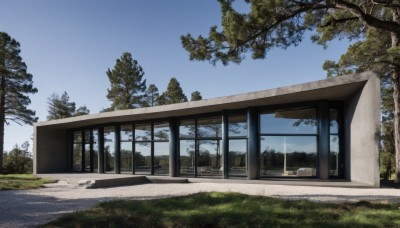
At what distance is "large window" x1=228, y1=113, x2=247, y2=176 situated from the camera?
43.2 feet

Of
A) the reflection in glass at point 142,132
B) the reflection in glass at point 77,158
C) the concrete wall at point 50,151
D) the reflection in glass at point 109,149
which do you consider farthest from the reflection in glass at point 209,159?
the concrete wall at point 50,151

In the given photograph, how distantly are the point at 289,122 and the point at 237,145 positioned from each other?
2408mm

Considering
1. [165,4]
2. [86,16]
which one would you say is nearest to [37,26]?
[86,16]

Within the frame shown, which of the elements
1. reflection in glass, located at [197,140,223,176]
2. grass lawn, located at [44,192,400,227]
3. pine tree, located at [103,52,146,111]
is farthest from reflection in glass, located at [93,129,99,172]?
pine tree, located at [103,52,146,111]

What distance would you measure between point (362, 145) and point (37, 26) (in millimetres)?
13545

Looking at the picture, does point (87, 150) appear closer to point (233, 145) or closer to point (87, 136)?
point (87, 136)

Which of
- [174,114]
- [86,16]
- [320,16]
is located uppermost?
[86,16]

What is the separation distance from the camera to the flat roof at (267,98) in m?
9.90

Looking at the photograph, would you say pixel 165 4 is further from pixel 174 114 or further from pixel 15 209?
pixel 15 209

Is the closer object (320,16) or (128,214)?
(128,214)

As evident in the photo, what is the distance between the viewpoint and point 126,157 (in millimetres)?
17359

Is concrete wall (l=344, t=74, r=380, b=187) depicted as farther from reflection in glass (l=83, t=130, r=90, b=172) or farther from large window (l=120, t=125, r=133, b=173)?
reflection in glass (l=83, t=130, r=90, b=172)

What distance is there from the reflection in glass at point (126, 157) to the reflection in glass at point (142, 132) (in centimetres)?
74

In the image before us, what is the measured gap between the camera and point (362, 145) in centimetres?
1003
